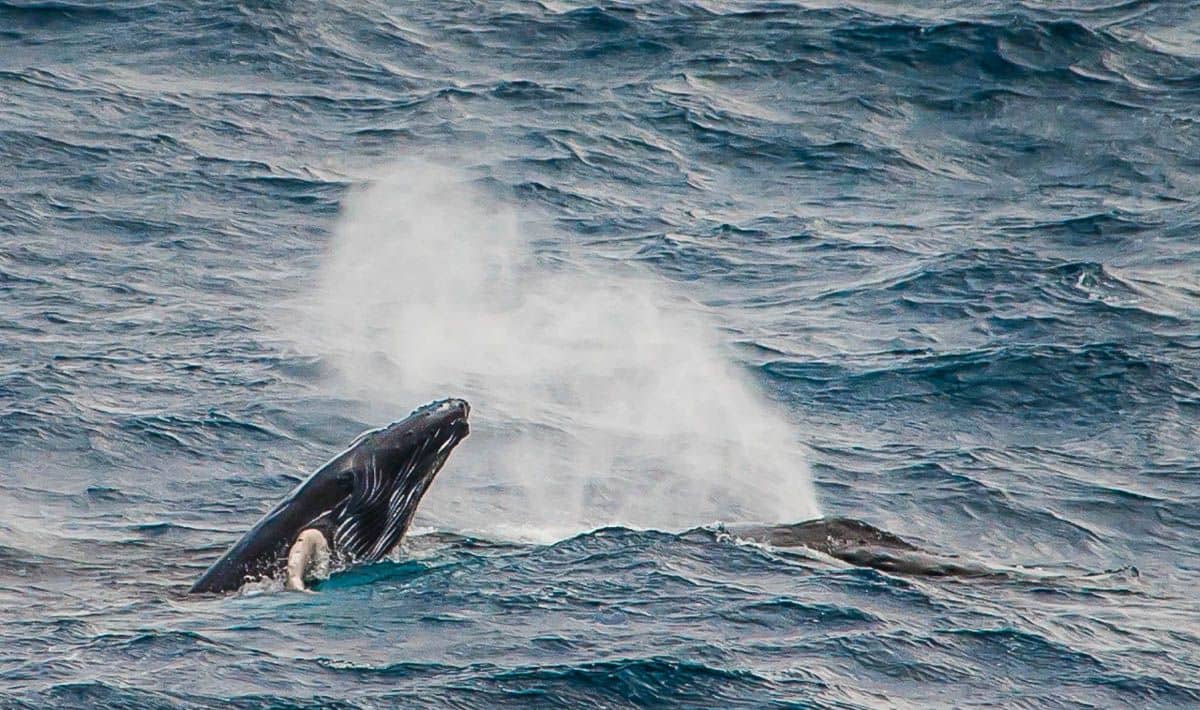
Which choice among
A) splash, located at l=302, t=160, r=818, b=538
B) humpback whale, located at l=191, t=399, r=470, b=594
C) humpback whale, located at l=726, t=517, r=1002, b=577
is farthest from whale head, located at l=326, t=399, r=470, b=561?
humpback whale, located at l=726, t=517, r=1002, b=577

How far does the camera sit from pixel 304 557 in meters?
14.2

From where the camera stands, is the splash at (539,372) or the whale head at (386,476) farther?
the splash at (539,372)

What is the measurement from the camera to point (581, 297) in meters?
24.8

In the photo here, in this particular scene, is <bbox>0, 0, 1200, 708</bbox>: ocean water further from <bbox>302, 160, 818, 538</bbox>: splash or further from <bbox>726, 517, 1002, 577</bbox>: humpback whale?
<bbox>726, 517, 1002, 577</bbox>: humpback whale

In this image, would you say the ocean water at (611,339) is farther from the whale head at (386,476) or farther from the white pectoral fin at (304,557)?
the whale head at (386,476)

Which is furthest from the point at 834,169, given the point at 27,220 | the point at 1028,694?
the point at 1028,694

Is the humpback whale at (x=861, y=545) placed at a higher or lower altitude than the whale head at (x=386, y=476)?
lower

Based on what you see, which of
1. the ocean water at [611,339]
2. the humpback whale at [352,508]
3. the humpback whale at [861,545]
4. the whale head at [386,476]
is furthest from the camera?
the humpback whale at [861,545]

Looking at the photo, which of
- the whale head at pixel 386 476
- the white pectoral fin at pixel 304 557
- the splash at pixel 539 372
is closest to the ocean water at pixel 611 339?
the splash at pixel 539 372

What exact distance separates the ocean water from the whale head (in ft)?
1.07

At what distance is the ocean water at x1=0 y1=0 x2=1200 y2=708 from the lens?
1333 cm

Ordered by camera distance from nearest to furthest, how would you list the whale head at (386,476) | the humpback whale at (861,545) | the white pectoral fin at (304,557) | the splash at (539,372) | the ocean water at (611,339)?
the ocean water at (611,339) → the white pectoral fin at (304,557) → the whale head at (386,476) → the humpback whale at (861,545) → the splash at (539,372)

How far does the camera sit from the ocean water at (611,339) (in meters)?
13.3

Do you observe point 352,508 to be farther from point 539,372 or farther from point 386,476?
point 539,372
